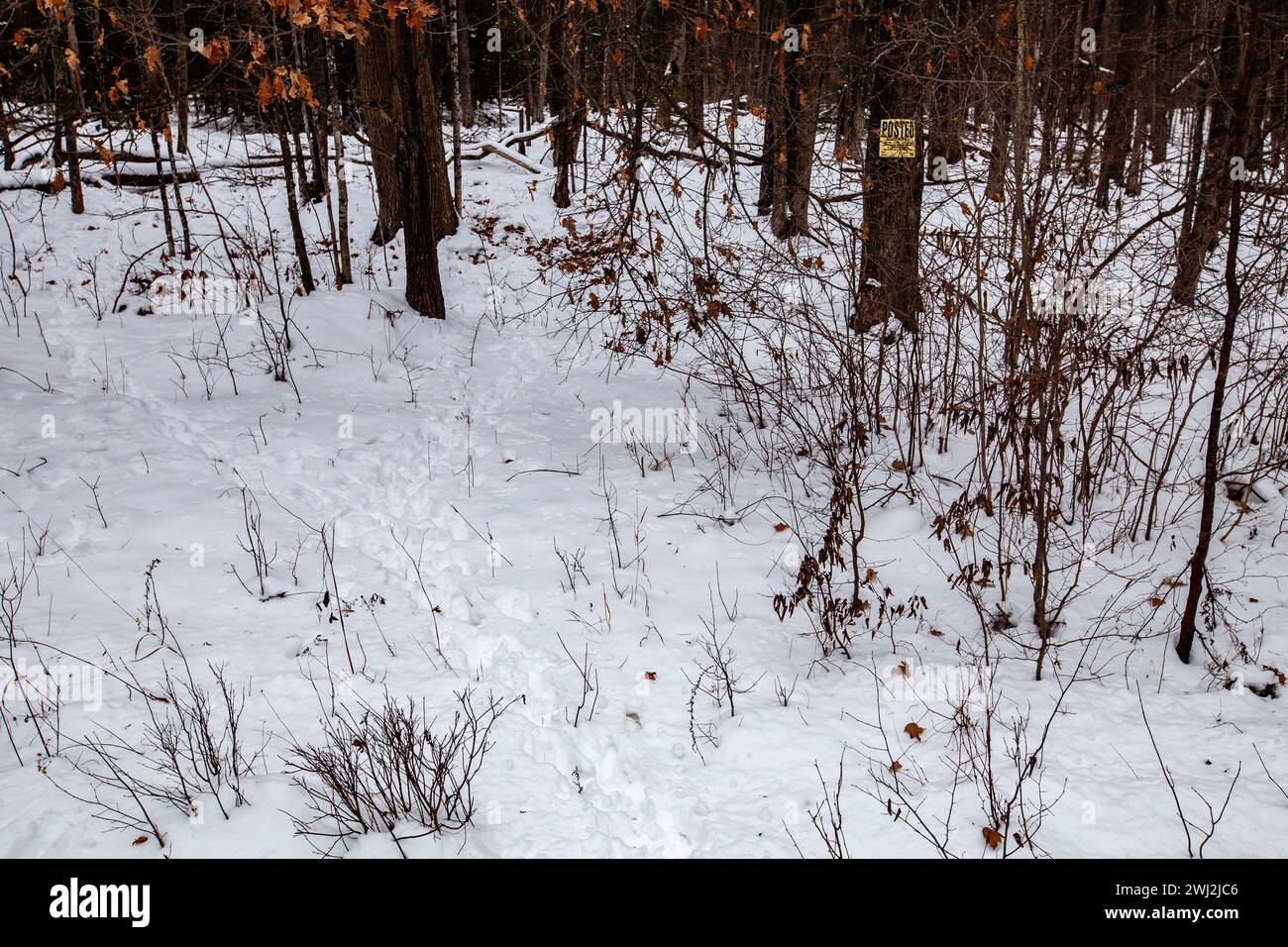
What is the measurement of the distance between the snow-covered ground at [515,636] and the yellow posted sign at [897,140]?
2443 millimetres

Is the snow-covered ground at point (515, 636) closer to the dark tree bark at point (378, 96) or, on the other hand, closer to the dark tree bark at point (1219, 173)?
the dark tree bark at point (1219, 173)

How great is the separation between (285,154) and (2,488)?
Answer: 4907 mm

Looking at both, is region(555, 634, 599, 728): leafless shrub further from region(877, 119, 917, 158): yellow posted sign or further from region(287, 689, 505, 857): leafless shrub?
region(877, 119, 917, 158): yellow posted sign

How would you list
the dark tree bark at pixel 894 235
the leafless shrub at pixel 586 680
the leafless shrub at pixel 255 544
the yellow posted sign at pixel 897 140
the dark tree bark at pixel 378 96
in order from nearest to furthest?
the leafless shrub at pixel 586 680, the leafless shrub at pixel 255 544, the dark tree bark at pixel 894 235, the yellow posted sign at pixel 897 140, the dark tree bark at pixel 378 96

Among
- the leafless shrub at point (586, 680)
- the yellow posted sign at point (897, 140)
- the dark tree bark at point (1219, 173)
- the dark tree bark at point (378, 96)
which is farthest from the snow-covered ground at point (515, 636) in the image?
the dark tree bark at point (378, 96)

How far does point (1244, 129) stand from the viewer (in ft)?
10.9

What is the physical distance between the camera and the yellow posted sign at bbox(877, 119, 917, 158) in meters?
5.45

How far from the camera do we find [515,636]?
166 inches

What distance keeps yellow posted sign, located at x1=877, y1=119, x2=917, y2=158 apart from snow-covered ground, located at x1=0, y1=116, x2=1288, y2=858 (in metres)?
2.44

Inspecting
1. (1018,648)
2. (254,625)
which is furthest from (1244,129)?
Result: (254,625)

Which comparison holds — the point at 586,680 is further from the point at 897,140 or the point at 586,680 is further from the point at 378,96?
the point at 378,96

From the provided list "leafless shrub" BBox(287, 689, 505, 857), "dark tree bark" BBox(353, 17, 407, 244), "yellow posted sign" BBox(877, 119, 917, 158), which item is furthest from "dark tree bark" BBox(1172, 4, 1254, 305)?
"dark tree bark" BBox(353, 17, 407, 244)

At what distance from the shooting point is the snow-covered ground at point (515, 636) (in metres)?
2.94

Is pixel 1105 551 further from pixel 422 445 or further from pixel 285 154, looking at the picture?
pixel 285 154
